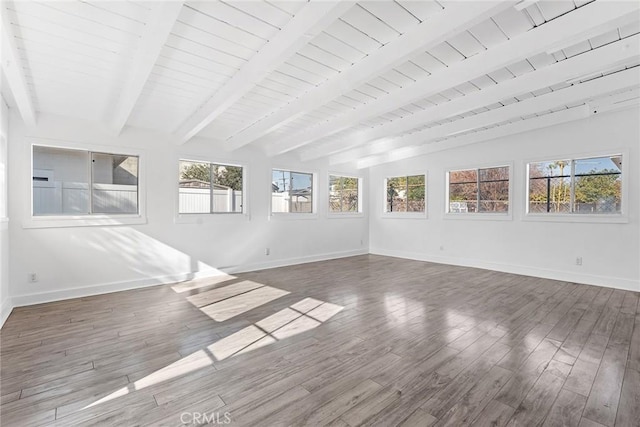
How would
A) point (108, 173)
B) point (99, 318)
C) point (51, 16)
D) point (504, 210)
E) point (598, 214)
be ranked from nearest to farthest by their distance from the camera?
1. point (51, 16)
2. point (99, 318)
3. point (108, 173)
4. point (598, 214)
5. point (504, 210)

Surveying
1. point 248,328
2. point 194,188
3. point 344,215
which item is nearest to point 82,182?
point 194,188

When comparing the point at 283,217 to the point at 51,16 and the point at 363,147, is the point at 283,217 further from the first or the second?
the point at 51,16

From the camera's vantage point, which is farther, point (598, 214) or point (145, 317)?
point (598, 214)

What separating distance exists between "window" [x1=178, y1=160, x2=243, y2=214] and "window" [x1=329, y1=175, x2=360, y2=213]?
266 cm

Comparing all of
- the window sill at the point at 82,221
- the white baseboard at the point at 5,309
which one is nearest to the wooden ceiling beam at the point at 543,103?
the window sill at the point at 82,221

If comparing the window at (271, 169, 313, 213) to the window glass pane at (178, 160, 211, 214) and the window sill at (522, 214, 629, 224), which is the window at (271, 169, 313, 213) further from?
the window sill at (522, 214, 629, 224)

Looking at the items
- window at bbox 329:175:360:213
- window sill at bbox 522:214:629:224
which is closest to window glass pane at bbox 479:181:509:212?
window sill at bbox 522:214:629:224

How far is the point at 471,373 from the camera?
7.72ft

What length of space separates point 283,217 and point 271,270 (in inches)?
49.1

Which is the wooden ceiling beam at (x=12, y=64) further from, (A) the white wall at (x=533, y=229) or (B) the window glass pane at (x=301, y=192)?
(A) the white wall at (x=533, y=229)

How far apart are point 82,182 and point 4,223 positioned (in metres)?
1.15

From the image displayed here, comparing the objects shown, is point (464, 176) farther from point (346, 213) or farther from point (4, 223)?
point (4, 223)

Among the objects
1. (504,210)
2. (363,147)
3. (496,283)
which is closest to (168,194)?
(363,147)

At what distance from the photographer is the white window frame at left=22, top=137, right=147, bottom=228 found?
4082 mm
